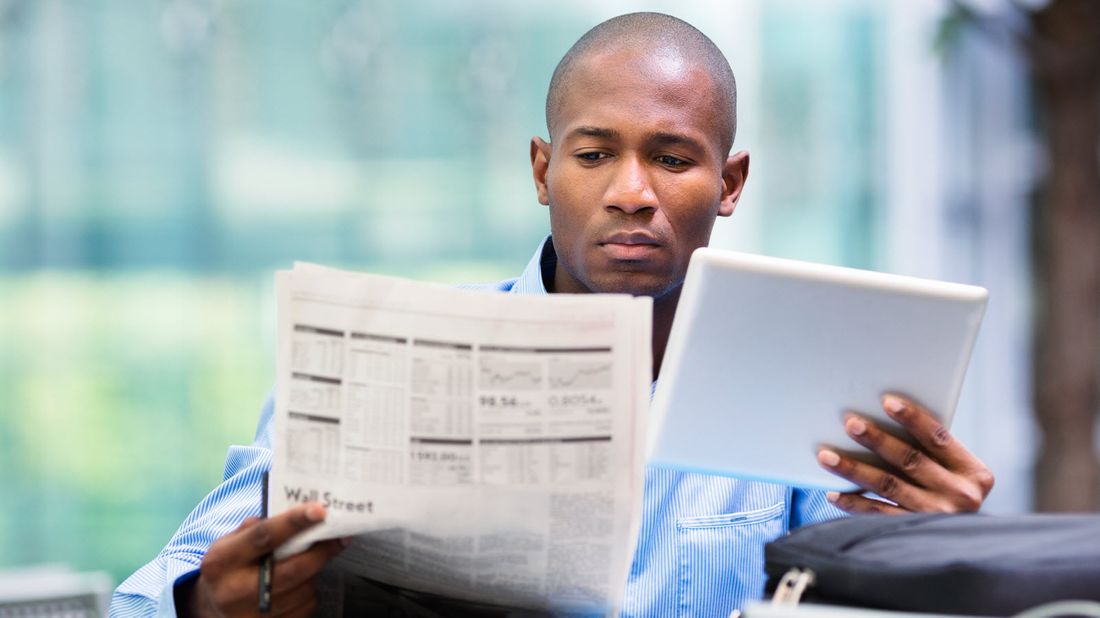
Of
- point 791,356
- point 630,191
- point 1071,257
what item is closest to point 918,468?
point 791,356

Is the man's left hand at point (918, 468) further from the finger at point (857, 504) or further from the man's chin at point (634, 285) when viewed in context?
the man's chin at point (634, 285)

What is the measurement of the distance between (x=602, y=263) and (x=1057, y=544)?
0.59m

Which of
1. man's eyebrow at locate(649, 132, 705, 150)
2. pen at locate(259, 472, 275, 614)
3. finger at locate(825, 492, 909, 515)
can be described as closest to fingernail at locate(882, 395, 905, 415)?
finger at locate(825, 492, 909, 515)

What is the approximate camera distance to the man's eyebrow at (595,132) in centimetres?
138

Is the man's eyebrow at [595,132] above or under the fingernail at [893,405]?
above

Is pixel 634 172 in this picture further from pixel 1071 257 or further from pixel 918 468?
pixel 1071 257

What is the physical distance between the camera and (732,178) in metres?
1.55

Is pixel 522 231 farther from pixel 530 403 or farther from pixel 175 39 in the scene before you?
pixel 530 403

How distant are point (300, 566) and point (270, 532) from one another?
0.14 feet

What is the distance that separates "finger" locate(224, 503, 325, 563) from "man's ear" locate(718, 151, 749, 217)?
0.73 m

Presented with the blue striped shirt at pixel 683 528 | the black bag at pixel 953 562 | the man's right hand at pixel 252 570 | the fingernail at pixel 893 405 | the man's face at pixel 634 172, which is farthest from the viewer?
the man's face at pixel 634 172

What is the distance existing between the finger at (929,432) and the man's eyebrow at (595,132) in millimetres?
440

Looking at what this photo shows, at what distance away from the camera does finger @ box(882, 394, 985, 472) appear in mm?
1116

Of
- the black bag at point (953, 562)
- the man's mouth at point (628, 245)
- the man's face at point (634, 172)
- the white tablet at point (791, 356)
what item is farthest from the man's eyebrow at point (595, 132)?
the black bag at point (953, 562)
